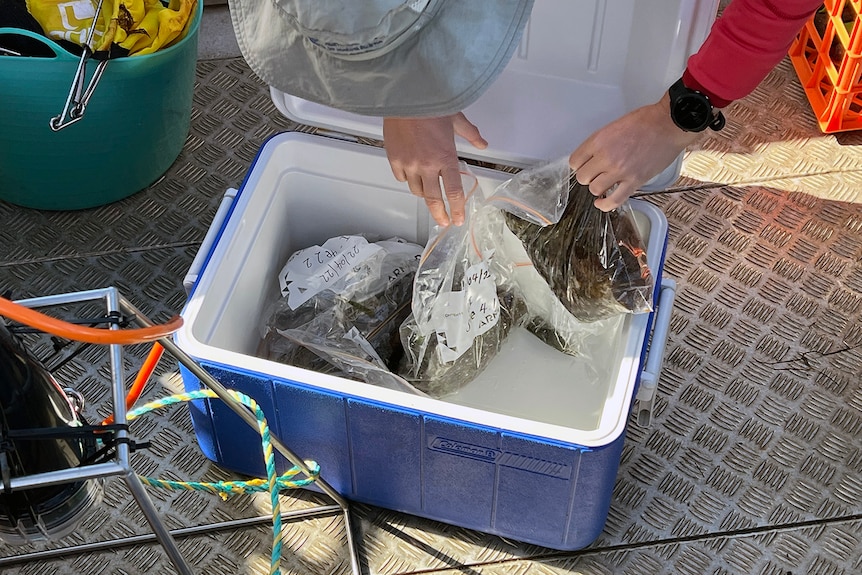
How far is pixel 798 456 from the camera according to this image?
1203 mm

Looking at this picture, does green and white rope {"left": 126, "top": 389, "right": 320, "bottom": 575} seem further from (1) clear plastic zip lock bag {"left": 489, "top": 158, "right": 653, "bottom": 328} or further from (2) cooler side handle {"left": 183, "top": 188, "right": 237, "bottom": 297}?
(1) clear plastic zip lock bag {"left": 489, "top": 158, "right": 653, "bottom": 328}

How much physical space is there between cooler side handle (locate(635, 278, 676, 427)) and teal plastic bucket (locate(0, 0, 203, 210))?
2.48 feet

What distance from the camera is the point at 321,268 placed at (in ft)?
3.83

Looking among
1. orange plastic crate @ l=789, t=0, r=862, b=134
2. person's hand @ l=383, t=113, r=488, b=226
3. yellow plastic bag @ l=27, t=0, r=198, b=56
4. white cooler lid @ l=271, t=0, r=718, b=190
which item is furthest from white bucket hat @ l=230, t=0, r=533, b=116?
orange plastic crate @ l=789, t=0, r=862, b=134

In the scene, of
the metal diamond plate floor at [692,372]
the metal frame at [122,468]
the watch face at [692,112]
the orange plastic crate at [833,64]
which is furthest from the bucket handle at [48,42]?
the orange plastic crate at [833,64]

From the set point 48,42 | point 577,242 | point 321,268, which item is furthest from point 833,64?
point 48,42

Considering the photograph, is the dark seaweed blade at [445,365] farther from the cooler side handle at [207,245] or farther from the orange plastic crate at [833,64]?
the orange plastic crate at [833,64]

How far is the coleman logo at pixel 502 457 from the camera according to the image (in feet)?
3.09

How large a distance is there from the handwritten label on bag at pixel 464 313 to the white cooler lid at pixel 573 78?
165 mm

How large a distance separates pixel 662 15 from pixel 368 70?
330 millimetres

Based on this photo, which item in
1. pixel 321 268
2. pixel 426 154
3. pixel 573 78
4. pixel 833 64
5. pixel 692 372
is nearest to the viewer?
pixel 426 154

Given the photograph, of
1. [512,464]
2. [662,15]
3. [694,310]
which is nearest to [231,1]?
[662,15]

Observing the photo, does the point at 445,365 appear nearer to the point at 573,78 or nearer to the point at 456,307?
the point at 456,307

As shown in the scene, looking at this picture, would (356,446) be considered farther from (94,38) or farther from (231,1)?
(94,38)
